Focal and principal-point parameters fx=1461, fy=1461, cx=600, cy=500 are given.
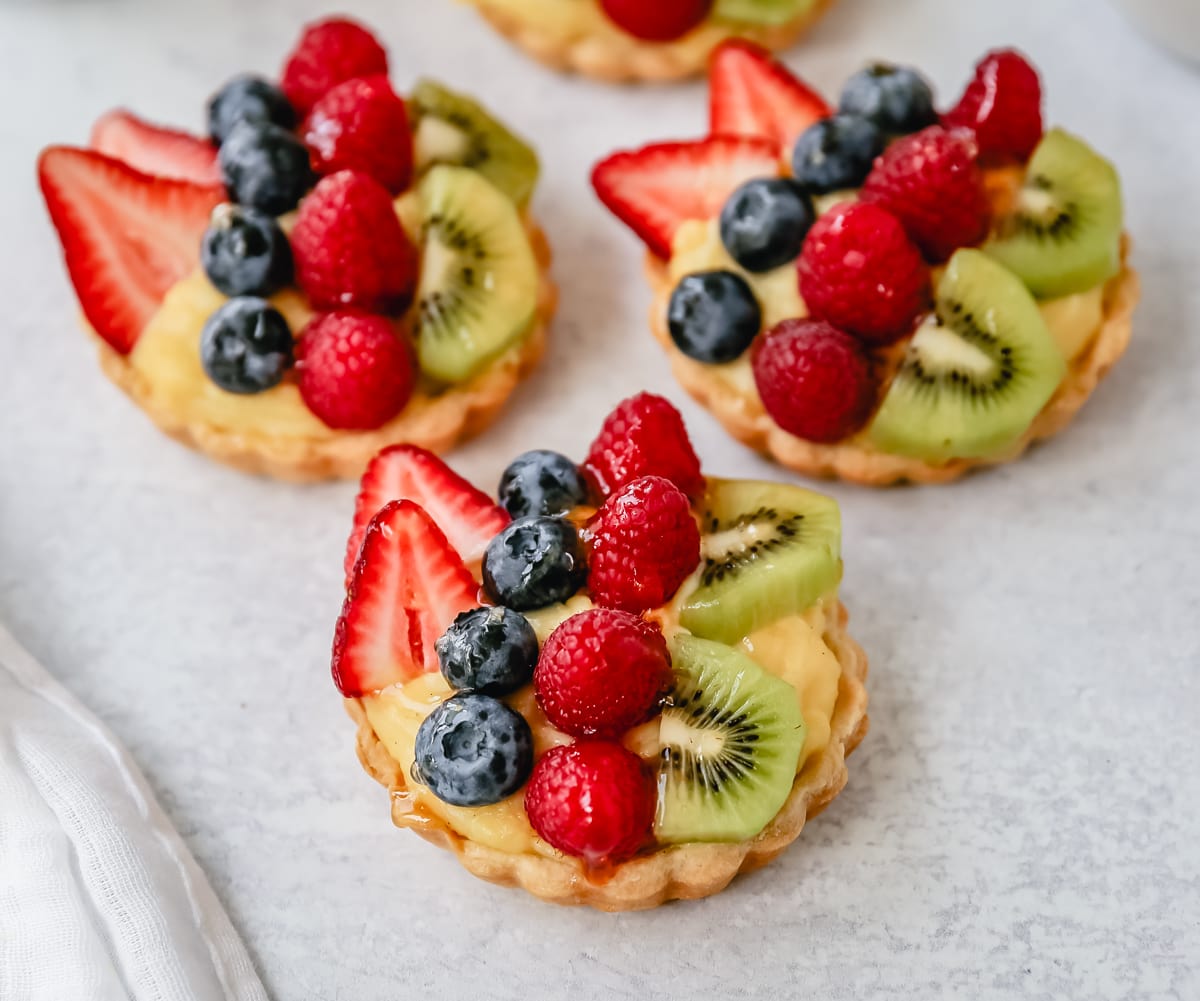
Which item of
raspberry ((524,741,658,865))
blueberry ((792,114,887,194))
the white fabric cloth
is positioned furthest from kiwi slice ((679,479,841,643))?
the white fabric cloth

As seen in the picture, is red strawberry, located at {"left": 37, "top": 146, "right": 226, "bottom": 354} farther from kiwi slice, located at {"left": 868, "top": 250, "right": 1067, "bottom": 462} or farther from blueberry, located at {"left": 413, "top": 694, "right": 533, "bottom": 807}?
kiwi slice, located at {"left": 868, "top": 250, "right": 1067, "bottom": 462}

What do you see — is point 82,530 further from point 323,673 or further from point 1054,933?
point 1054,933

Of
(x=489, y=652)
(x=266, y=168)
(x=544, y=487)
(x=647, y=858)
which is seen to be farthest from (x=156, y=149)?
(x=647, y=858)

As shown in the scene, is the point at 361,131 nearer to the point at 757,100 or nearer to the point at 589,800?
the point at 757,100

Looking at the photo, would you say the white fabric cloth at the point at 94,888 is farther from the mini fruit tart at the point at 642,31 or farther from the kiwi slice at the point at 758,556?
the mini fruit tart at the point at 642,31

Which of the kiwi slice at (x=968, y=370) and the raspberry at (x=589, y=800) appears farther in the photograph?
the kiwi slice at (x=968, y=370)

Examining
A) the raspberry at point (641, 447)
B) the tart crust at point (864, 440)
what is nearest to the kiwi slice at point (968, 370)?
the tart crust at point (864, 440)

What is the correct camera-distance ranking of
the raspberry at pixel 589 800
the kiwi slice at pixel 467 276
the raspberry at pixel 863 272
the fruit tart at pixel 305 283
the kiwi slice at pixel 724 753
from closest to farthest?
the raspberry at pixel 589 800 → the kiwi slice at pixel 724 753 → the raspberry at pixel 863 272 → the fruit tart at pixel 305 283 → the kiwi slice at pixel 467 276
